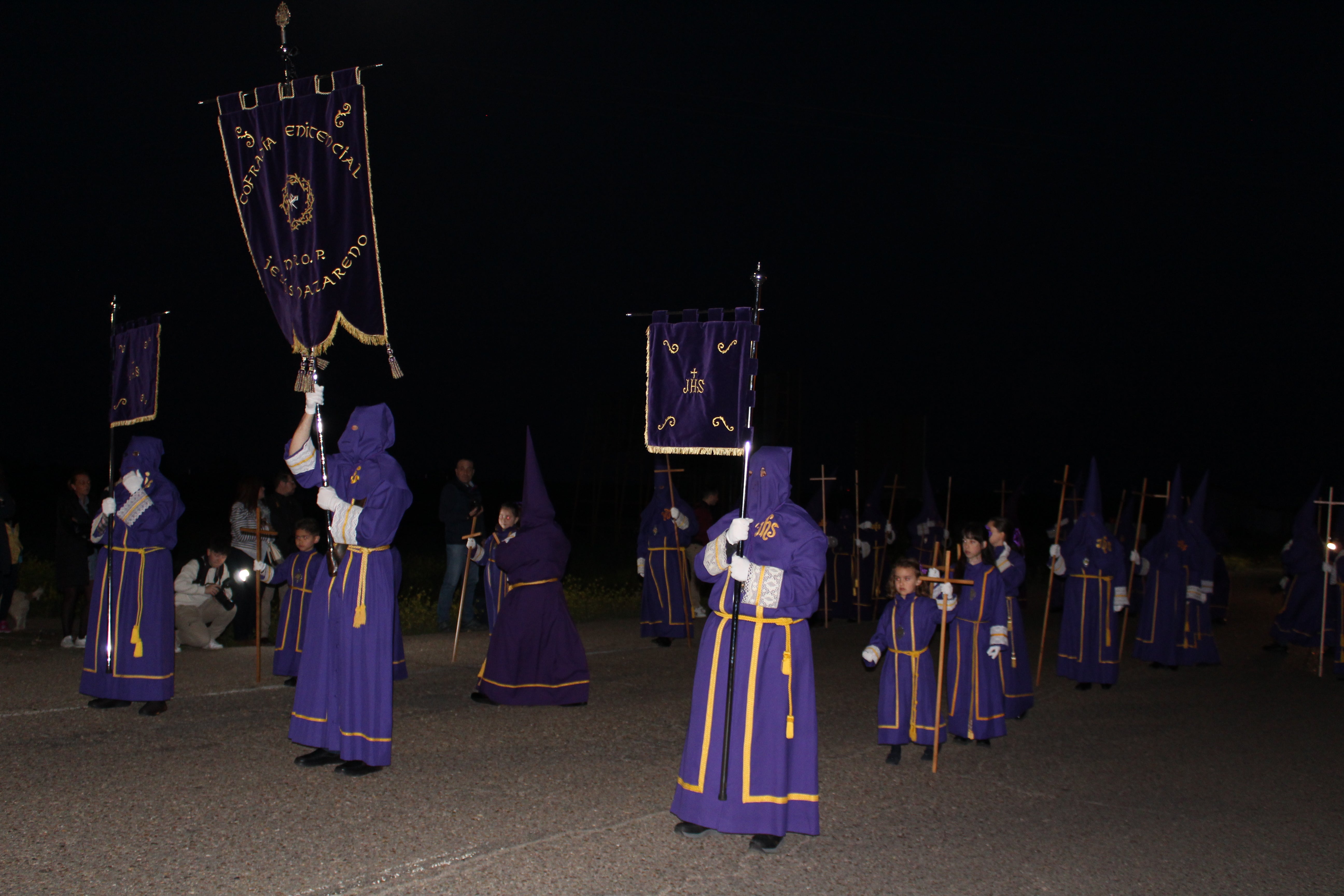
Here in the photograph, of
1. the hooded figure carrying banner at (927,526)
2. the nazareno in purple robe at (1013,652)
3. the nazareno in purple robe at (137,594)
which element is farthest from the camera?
the hooded figure carrying banner at (927,526)

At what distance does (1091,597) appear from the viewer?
9625 millimetres

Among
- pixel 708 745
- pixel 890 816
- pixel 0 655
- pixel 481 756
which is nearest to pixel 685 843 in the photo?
pixel 708 745

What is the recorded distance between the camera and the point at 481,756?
6.19 meters

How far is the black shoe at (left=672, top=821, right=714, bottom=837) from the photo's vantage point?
16.1 ft

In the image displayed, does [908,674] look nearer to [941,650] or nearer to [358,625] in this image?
[941,650]

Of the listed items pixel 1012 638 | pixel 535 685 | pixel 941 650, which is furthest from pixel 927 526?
pixel 535 685

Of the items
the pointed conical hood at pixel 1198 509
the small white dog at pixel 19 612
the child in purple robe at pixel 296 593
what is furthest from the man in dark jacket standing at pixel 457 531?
the pointed conical hood at pixel 1198 509

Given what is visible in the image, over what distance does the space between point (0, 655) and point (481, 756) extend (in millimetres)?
5377

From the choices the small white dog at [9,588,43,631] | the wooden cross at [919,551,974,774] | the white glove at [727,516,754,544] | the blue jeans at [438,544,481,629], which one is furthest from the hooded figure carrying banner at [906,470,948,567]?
the small white dog at [9,588,43,631]

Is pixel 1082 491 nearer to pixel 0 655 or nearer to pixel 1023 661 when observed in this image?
pixel 1023 661

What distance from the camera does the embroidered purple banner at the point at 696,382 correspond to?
8406mm

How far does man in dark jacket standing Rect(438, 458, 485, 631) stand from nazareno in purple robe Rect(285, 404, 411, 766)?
531cm

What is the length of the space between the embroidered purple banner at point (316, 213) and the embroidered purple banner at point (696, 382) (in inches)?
112

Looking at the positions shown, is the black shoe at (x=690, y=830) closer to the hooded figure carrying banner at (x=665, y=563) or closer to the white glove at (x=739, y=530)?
the white glove at (x=739, y=530)
